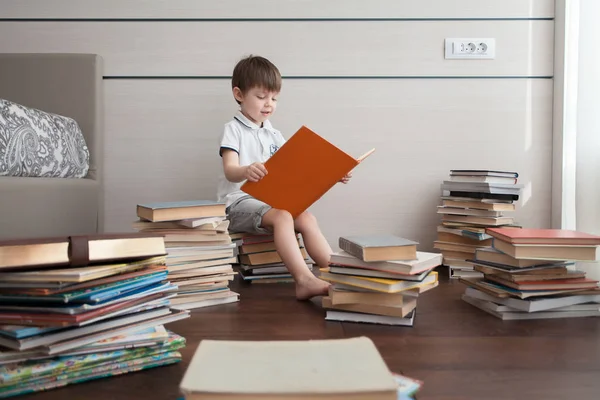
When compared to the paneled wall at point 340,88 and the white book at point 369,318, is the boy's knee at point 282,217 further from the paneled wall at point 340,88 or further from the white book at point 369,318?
the paneled wall at point 340,88

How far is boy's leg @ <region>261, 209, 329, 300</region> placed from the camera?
68.2 inches

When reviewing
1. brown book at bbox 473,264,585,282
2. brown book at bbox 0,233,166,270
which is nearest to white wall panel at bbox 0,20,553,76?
brown book at bbox 473,264,585,282

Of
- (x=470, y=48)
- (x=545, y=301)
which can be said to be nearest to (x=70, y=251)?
(x=545, y=301)

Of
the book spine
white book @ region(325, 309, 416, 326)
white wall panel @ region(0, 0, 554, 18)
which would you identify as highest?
white wall panel @ region(0, 0, 554, 18)

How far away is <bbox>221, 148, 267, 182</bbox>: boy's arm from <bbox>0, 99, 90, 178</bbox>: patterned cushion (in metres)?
0.59

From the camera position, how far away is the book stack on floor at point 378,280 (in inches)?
56.5

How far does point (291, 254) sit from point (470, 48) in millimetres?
1356

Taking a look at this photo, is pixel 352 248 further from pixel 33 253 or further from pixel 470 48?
pixel 470 48

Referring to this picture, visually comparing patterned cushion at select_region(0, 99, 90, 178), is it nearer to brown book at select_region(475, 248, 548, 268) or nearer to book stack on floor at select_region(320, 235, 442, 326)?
book stack on floor at select_region(320, 235, 442, 326)

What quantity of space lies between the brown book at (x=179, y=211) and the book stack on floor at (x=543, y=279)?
0.85 m

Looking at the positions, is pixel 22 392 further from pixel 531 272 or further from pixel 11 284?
pixel 531 272

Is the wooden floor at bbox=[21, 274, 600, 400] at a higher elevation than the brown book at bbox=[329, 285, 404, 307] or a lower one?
lower

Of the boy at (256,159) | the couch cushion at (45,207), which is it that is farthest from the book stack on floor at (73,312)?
the boy at (256,159)

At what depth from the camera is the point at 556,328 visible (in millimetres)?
1432
